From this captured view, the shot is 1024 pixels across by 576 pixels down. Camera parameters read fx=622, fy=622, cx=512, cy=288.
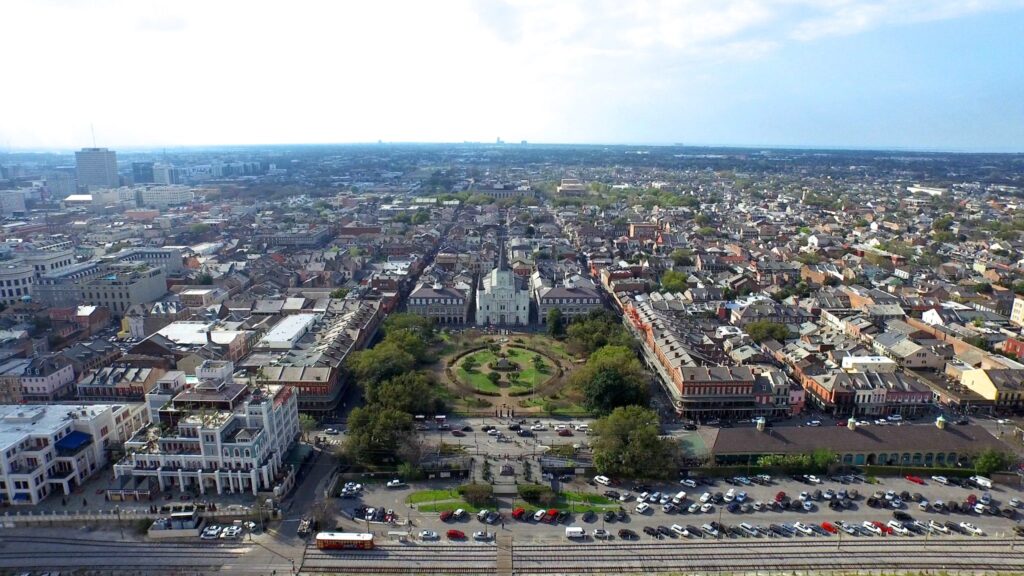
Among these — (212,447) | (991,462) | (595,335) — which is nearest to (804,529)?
(991,462)

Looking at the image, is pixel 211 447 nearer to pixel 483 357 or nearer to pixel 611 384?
pixel 611 384

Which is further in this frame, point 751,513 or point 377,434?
point 377,434

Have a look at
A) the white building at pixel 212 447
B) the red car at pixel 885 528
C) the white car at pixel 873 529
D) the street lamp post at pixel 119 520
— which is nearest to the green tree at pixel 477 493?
the white building at pixel 212 447

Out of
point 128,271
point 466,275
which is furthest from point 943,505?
point 128,271

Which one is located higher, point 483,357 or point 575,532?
point 483,357

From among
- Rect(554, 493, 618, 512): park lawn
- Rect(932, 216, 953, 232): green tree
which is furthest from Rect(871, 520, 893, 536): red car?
Rect(932, 216, 953, 232): green tree

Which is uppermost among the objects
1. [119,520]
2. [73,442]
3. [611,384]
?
[611,384]
